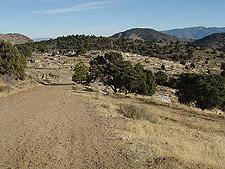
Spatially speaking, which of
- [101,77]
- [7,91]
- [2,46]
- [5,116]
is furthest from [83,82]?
[5,116]

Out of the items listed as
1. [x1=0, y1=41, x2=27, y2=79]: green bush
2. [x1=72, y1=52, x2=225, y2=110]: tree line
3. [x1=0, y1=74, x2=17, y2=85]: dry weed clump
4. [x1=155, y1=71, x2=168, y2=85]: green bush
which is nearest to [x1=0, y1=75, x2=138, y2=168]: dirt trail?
[x1=0, y1=74, x2=17, y2=85]: dry weed clump

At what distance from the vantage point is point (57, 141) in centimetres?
656

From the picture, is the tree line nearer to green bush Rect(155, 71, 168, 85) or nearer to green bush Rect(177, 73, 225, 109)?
green bush Rect(177, 73, 225, 109)

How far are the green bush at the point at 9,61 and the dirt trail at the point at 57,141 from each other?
12.0 meters

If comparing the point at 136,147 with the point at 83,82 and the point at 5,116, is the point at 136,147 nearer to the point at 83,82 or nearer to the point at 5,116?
the point at 5,116

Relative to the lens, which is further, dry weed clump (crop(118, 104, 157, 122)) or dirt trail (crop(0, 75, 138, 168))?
dry weed clump (crop(118, 104, 157, 122))

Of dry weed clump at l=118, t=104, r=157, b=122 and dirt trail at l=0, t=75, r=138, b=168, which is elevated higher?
dirt trail at l=0, t=75, r=138, b=168

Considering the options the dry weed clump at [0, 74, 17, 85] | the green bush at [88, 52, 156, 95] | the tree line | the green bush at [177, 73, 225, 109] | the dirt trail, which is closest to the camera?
the dirt trail

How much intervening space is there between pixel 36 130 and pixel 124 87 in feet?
56.9

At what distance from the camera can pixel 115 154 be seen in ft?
18.2

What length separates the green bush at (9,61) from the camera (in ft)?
68.3

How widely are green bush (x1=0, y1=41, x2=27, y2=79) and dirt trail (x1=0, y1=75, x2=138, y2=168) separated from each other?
12.0 metres

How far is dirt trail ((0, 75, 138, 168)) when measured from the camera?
5090 millimetres

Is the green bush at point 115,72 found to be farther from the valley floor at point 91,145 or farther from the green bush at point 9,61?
the valley floor at point 91,145
